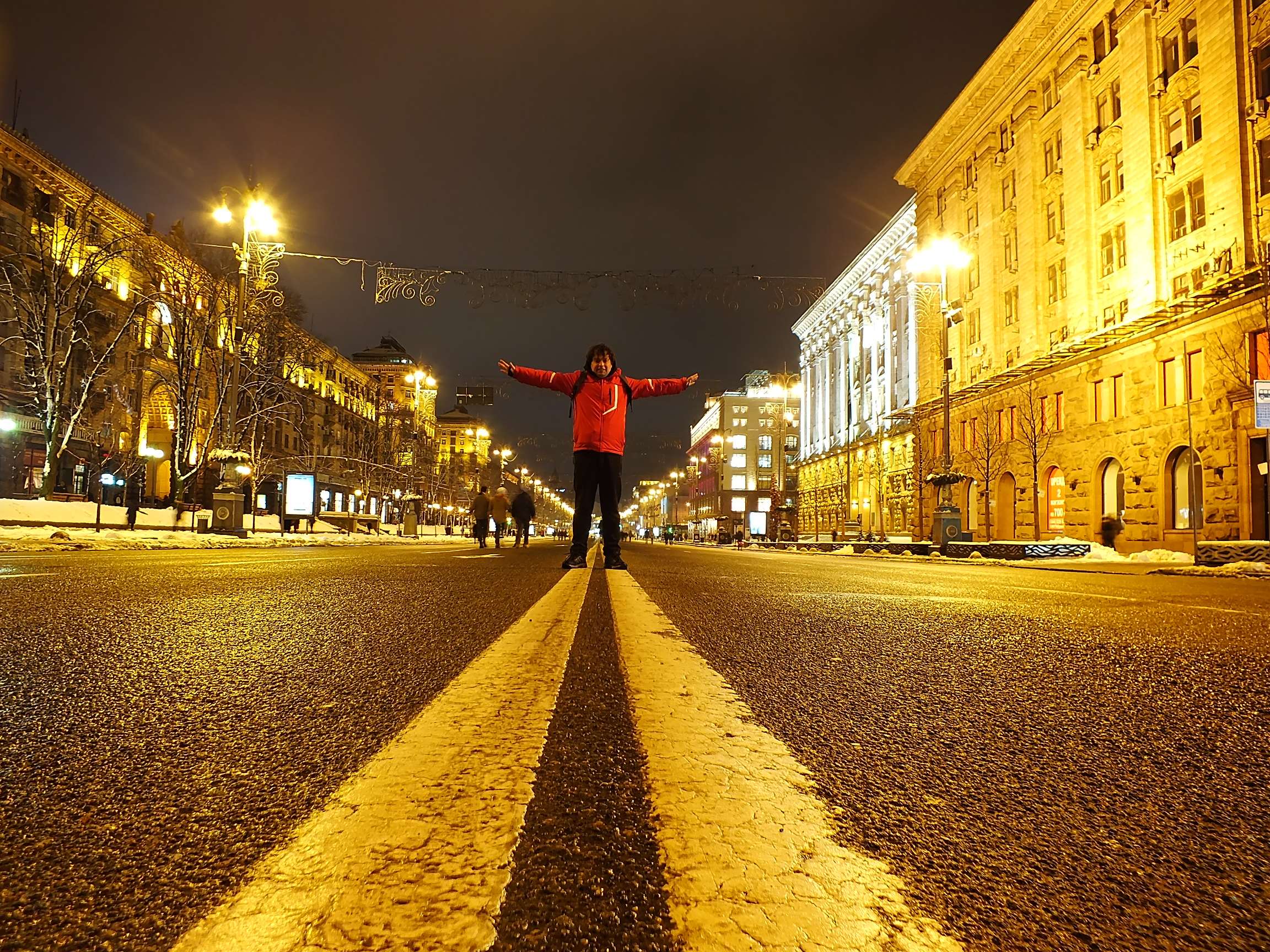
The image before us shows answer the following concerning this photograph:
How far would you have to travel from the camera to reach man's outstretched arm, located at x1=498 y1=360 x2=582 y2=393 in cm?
723

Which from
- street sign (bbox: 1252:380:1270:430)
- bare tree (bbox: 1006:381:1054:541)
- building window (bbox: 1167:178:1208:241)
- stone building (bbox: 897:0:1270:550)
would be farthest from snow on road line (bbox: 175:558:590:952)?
bare tree (bbox: 1006:381:1054:541)

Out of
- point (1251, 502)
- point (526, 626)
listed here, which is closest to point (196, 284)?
point (526, 626)

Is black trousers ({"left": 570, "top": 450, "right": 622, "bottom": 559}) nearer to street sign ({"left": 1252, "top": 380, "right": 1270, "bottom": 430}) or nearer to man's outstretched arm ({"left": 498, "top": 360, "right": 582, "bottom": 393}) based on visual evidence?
man's outstretched arm ({"left": 498, "top": 360, "right": 582, "bottom": 393})

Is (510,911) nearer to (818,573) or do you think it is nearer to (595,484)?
(595,484)

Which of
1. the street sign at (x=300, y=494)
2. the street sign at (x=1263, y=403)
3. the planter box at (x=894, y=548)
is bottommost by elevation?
the planter box at (x=894, y=548)

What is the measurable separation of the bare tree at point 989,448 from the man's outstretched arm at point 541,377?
32.8 metres

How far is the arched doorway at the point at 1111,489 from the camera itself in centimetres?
2862

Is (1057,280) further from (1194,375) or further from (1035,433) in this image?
(1194,375)

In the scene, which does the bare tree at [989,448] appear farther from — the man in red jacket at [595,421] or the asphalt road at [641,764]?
the asphalt road at [641,764]

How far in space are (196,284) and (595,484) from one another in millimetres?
29163

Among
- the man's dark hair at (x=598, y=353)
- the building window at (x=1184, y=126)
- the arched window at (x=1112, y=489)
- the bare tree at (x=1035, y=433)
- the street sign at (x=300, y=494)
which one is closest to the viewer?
the man's dark hair at (x=598, y=353)

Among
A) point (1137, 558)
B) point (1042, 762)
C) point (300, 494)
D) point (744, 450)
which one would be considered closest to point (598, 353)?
point (1042, 762)

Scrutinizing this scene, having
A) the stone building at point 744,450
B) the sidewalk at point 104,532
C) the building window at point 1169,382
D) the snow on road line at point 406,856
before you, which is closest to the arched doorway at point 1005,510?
the building window at point 1169,382

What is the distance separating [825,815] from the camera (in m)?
0.99
